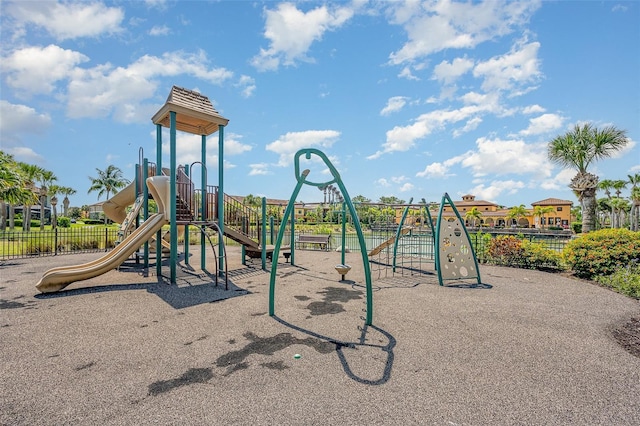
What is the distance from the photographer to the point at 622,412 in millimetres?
3047

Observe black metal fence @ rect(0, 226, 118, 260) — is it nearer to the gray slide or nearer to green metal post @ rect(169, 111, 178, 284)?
the gray slide

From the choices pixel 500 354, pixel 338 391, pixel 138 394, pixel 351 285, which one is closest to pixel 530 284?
pixel 351 285

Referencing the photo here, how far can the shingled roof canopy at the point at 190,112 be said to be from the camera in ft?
29.8

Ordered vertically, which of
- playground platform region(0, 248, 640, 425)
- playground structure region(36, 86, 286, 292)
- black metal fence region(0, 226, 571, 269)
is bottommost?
playground platform region(0, 248, 640, 425)

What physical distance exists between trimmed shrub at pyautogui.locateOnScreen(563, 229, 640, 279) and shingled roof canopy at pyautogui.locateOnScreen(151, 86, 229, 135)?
12.1 m

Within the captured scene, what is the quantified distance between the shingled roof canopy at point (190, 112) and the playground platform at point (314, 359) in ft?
17.1

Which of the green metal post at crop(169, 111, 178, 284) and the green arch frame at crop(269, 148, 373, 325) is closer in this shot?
the green arch frame at crop(269, 148, 373, 325)

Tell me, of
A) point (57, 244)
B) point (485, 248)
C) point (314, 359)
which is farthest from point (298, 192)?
point (57, 244)

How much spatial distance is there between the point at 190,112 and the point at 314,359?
26.4 feet

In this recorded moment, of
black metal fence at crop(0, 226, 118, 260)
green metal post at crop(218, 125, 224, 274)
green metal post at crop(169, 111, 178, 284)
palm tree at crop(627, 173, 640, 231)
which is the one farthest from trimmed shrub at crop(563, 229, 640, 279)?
palm tree at crop(627, 173, 640, 231)

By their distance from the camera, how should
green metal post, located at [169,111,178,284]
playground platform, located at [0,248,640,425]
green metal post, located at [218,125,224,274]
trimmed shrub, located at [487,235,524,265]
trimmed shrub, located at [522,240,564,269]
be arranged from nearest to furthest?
playground platform, located at [0,248,640,425] → green metal post, located at [169,111,178,284] → green metal post, located at [218,125,224,274] → trimmed shrub, located at [522,240,564,269] → trimmed shrub, located at [487,235,524,265]

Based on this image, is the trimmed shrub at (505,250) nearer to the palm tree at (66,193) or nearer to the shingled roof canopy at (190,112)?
the shingled roof canopy at (190,112)

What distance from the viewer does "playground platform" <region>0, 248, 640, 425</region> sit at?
3031 millimetres

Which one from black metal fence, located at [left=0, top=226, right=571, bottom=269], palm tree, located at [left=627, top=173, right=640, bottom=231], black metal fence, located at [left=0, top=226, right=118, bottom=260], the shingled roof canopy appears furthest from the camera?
palm tree, located at [left=627, top=173, right=640, bottom=231]
